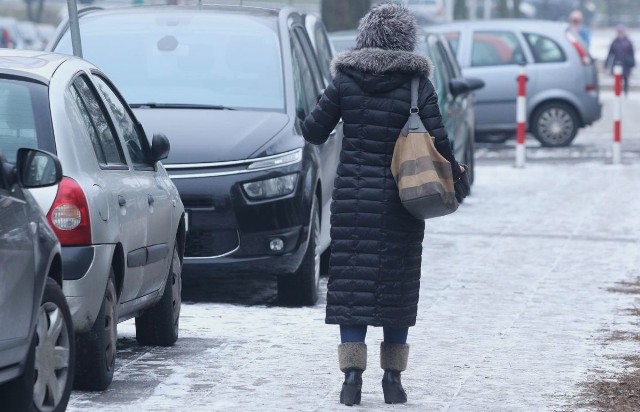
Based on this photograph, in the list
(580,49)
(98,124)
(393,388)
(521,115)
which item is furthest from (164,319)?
(580,49)

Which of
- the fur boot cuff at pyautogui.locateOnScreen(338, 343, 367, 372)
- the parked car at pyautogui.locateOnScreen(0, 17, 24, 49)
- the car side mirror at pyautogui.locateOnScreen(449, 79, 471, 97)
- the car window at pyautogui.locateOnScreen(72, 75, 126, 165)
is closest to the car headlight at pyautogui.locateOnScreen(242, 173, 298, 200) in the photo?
the car window at pyautogui.locateOnScreen(72, 75, 126, 165)

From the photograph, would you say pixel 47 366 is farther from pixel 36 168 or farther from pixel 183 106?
pixel 183 106

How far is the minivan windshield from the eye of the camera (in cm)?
1034

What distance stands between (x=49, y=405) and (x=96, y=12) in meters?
5.68

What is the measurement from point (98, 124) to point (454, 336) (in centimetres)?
244

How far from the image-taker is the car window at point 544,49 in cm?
2373

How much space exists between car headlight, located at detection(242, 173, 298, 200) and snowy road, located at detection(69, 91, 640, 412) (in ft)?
2.21

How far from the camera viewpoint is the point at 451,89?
16.6m

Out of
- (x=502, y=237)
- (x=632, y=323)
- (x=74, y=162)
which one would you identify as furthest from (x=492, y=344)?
(x=502, y=237)

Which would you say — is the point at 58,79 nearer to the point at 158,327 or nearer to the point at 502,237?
the point at 158,327

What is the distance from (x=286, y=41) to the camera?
10672 millimetres

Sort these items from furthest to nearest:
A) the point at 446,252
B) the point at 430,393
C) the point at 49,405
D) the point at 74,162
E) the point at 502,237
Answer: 1. the point at 502,237
2. the point at 446,252
3. the point at 430,393
4. the point at 74,162
5. the point at 49,405

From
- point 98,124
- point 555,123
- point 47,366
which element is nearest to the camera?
point 47,366

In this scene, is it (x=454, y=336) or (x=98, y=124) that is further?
(x=454, y=336)
